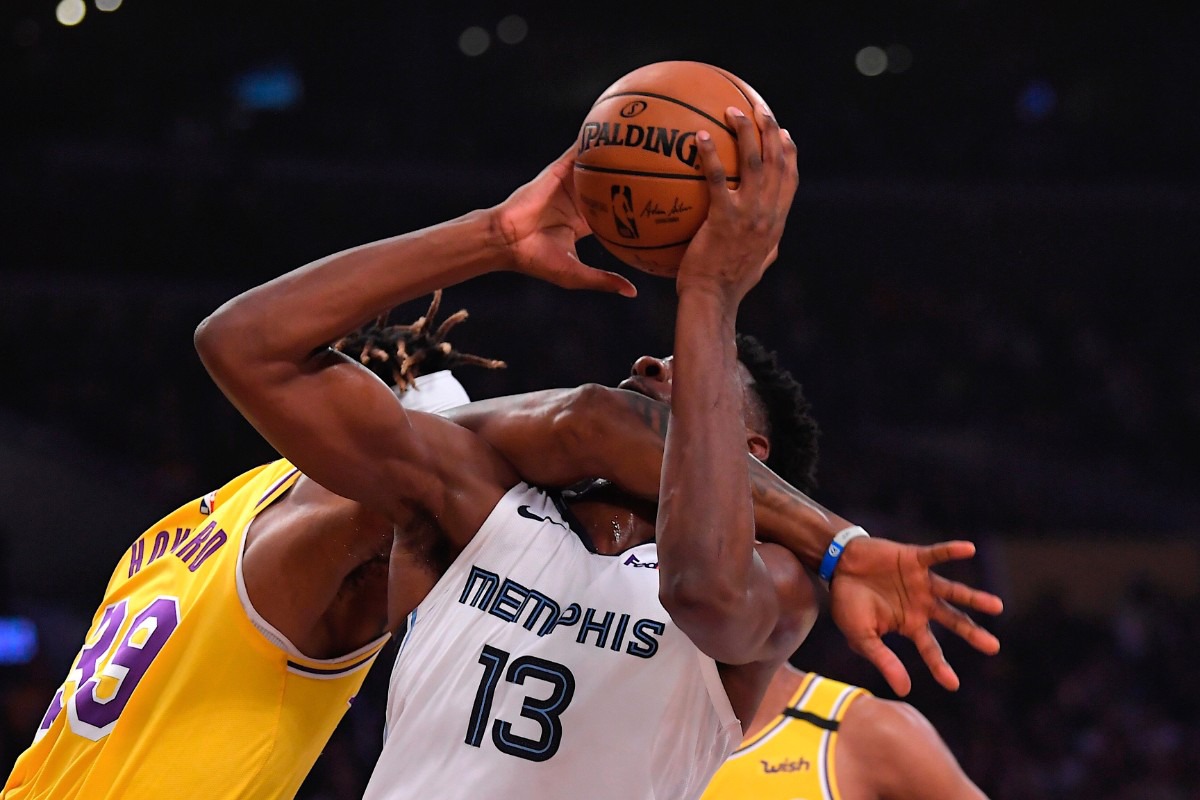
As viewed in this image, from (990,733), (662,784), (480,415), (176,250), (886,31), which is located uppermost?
(886,31)

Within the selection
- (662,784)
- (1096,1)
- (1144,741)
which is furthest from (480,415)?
(1096,1)

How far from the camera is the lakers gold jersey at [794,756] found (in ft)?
12.8

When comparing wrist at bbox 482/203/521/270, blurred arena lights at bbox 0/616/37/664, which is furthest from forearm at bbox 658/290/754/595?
blurred arena lights at bbox 0/616/37/664

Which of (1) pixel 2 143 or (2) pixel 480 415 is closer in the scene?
(2) pixel 480 415

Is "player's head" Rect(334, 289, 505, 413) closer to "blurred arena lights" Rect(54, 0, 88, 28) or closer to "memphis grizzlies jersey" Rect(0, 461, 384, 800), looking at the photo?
"memphis grizzlies jersey" Rect(0, 461, 384, 800)

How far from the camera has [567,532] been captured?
269 centimetres

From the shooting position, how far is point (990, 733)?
866 cm

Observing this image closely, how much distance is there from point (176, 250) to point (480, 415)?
9496mm

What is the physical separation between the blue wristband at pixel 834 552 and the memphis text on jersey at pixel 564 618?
1.07 feet

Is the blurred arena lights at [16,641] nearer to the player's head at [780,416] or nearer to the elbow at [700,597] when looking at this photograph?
the player's head at [780,416]

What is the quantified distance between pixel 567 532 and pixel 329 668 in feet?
2.53

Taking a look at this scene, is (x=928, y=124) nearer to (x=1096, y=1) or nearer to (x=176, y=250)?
(x=1096, y=1)

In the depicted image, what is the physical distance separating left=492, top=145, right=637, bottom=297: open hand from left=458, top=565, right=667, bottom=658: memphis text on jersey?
24.7 inches

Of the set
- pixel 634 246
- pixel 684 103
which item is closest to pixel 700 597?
pixel 634 246
